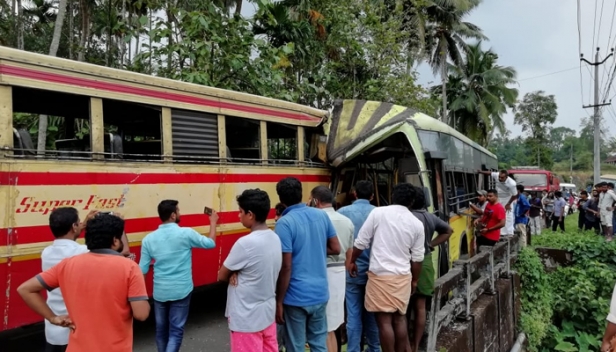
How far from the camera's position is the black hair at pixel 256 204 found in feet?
11.0

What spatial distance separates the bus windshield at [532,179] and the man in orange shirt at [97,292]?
84.9 feet

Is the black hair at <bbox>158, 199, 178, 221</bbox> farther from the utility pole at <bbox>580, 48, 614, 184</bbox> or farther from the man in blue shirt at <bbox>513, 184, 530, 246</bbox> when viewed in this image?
the utility pole at <bbox>580, 48, 614, 184</bbox>

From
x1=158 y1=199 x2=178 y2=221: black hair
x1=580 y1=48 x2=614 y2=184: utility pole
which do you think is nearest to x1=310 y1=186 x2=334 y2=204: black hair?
x1=158 y1=199 x2=178 y2=221: black hair

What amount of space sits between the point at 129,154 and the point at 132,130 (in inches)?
51.5

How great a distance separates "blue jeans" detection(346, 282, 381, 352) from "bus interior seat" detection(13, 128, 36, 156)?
337 centimetres

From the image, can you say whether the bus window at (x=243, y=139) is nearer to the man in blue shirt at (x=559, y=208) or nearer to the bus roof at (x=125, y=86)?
the bus roof at (x=125, y=86)

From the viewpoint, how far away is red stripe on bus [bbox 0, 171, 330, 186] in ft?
14.1

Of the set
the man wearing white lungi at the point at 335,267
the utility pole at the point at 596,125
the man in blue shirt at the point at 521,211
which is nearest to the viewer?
the man wearing white lungi at the point at 335,267

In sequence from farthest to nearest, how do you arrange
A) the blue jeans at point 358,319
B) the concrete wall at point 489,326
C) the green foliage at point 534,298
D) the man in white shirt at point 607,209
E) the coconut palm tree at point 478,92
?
1. the coconut palm tree at point 478,92
2. the man in white shirt at point 607,209
3. the green foliage at point 534,298
4. the concrete wall at point 489,326
5. the blue jeans at point 358,319

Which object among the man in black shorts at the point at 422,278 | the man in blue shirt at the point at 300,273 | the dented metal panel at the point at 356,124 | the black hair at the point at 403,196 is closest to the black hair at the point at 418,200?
the man in black shorts at the point at 422,278

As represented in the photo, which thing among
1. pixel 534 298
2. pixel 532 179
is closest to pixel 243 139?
pixel 534 298

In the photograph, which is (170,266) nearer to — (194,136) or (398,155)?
(194,136)

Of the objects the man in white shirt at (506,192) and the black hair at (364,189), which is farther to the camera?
the man in white shirt at (506,192)

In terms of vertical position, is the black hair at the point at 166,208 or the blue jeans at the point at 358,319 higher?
the black hair at the point at 166,208
